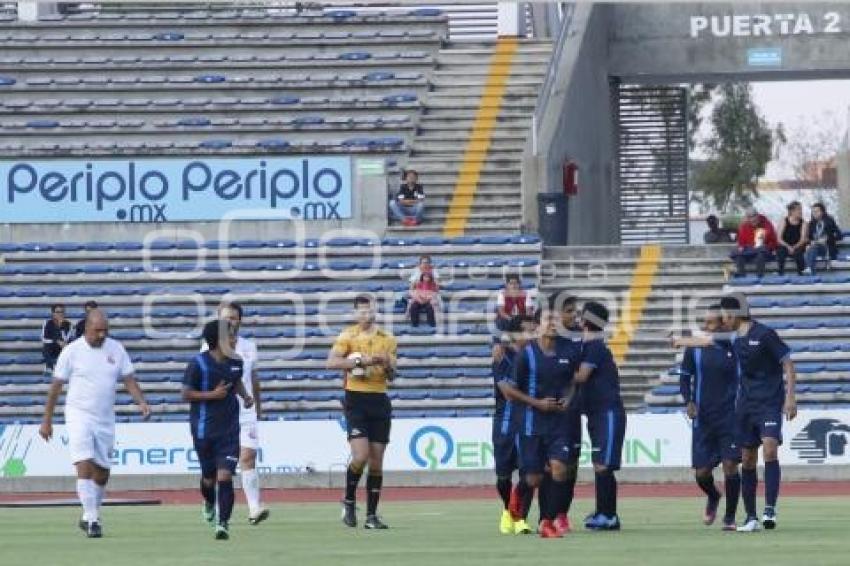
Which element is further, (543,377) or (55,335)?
(55,335)

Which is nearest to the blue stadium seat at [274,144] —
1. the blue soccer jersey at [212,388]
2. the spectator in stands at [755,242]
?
the spectator in stands at [755,242]

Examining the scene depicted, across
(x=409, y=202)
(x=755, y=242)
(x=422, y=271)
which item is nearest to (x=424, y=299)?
(x=422, y=271)

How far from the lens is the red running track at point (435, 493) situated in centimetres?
2998

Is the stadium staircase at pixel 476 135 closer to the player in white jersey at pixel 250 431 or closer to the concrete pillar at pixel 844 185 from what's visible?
the concrete pillar at pixel 844 185

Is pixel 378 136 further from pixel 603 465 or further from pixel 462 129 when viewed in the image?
pixel 603 465

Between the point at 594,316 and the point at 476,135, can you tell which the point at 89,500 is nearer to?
the point at 594,316

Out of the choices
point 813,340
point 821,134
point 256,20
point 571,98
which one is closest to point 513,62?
point 571,98

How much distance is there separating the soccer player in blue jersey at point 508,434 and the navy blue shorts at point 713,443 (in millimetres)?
1600

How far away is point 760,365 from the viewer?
20188 mm

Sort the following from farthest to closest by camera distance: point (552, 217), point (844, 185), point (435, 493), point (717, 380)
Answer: point (552, 217)
point (844, 185)
point (435, 493)
point (717, 380)

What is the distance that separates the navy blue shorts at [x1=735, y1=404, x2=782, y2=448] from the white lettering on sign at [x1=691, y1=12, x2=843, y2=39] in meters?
25.6

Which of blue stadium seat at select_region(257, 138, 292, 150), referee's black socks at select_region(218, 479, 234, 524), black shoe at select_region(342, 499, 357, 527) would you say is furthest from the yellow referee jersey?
blue stadium seat at select_region(257, 138, 292, 150)

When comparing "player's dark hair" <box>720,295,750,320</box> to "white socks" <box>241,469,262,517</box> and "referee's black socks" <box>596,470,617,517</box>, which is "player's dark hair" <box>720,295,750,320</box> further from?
"white socks" <box>241,469,262,517</box>

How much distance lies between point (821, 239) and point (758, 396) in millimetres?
17240
